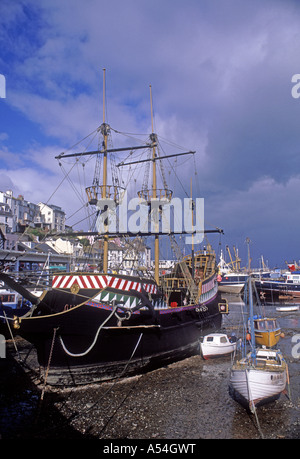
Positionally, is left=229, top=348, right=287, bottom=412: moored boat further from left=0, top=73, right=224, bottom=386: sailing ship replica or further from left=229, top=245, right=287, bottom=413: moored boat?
left=0, top=73, right=224, bottom=386: sailing ship replica

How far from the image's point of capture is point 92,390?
1581 centimetres

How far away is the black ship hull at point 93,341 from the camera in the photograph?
50.6ft

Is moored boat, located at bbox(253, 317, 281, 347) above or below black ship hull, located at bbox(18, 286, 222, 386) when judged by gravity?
below

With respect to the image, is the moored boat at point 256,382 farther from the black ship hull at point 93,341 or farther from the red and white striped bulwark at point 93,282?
the red and white striped bulwark at point 93,282

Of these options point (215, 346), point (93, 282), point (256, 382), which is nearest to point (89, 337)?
point (93, 282)

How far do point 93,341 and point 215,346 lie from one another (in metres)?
10.2

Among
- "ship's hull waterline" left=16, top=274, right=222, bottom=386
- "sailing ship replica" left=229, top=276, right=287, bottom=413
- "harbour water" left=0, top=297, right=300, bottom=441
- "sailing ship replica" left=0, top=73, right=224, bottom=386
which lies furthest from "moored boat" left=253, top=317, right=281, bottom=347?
"ship's hull waterline" left=16, top=274, right=222, bottom=386

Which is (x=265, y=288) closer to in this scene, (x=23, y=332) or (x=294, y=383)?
(x=294, y=383)

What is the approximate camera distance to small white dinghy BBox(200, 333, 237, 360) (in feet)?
72.9

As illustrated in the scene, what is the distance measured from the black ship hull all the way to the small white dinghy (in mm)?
4252

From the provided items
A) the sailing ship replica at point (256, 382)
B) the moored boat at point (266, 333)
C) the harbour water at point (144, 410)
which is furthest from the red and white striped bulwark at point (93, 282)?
the moored boat at point (266, 333)

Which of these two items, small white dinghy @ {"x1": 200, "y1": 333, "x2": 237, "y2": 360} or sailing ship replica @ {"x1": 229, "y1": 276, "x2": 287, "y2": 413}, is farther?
small white dinghy @ {"x1": 200, "y1": 333, "x2": 237, "y2": 360}

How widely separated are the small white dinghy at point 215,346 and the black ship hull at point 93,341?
4.25 meters
